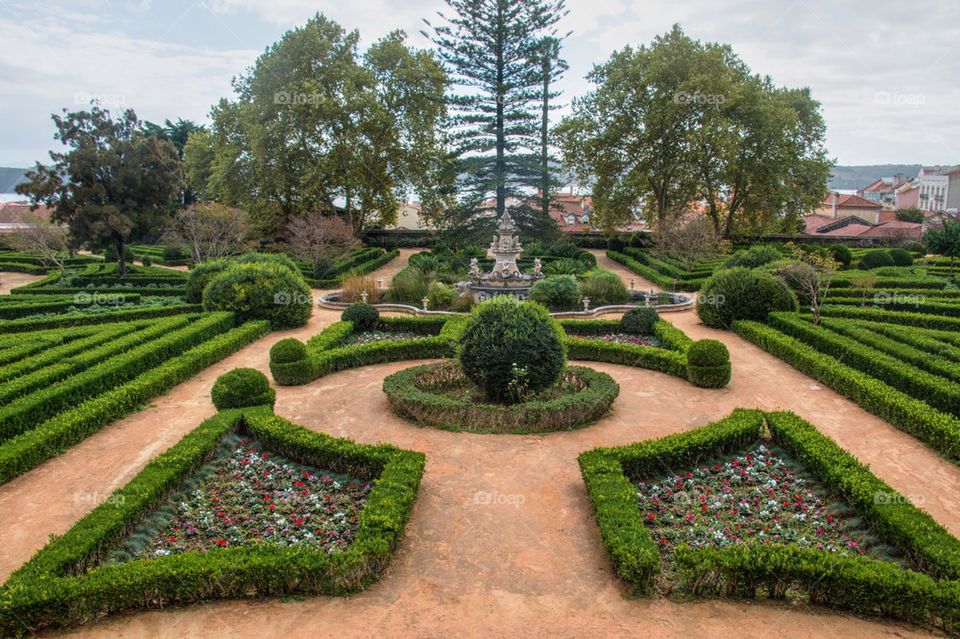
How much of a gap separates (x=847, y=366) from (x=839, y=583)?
864cm

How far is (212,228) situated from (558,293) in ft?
56.2

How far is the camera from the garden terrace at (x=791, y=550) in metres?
5.79

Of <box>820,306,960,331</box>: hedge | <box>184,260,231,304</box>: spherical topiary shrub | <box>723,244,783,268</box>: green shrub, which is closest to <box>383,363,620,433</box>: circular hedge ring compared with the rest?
<box>820,306,960,331</box>: hedge

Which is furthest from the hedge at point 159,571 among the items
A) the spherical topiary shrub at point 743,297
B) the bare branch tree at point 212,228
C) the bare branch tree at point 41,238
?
the bare branch tree at point 41,238

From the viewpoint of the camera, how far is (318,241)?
1107 inches

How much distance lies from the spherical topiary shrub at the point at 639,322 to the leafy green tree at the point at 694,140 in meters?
18.9

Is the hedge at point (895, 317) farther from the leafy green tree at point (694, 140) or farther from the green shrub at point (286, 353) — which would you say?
the leafy green tree at point (694, 140)

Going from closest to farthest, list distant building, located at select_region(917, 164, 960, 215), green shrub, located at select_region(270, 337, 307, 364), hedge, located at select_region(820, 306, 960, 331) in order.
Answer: green shrub, located at select_region(270, 337, 307, 364) < hedge, located at select_region(820, 306, 960, 331) < distant building, located at select_region(917, 164, 960, 215)

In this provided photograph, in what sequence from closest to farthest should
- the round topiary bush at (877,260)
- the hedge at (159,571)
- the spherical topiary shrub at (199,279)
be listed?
1. the hedge at (159,571)
2. the spherical topiary shrub at (199,279)
3. the round topiary bush at (877,260)

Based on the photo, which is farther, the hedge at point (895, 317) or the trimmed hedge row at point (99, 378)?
the hedge at point (895, 317)

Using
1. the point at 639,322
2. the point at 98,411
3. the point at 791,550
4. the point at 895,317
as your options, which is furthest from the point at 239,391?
the point at 895,317

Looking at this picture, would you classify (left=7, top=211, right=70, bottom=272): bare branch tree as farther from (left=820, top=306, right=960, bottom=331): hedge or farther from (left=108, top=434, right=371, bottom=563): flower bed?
(left=820, top=306, right=960, bottom=331): hedge

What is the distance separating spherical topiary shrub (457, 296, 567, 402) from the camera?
10.7m

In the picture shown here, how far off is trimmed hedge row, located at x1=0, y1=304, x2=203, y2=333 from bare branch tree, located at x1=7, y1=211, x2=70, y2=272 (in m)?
11.6
